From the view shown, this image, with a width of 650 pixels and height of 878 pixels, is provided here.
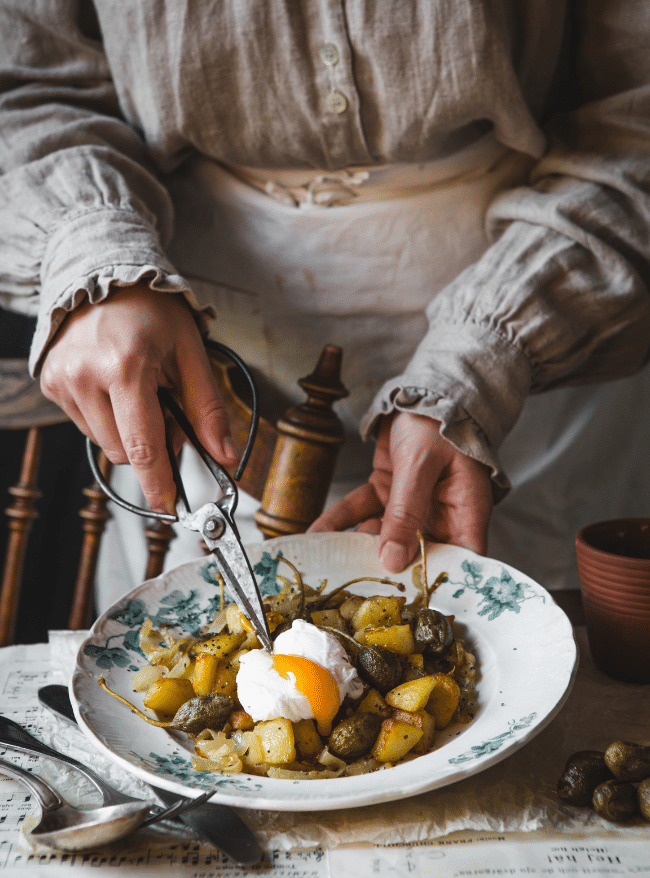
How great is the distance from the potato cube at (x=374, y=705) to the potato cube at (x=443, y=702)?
3cm

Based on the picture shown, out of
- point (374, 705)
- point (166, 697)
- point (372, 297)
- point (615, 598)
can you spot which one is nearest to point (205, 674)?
point (166, 697)

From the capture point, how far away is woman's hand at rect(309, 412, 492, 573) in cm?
77

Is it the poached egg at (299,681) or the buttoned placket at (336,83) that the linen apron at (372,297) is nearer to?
the buttoned placket at (336,83)

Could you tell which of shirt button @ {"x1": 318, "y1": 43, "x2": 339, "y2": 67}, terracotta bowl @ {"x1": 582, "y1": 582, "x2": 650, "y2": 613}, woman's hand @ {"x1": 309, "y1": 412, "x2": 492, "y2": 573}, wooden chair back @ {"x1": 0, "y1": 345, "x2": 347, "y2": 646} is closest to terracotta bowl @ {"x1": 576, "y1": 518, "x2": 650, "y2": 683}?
terracotta bowl @ {"x1": 582, "y1": 582, "x2": 650, "y2": 613}

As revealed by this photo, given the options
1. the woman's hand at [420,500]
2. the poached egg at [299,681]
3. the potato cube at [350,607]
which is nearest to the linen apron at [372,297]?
the woman's hand at [420,500]

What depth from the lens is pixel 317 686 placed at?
56 cm

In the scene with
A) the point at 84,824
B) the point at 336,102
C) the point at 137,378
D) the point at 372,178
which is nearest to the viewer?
the point at 84,824

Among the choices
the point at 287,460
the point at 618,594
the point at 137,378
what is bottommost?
the point at 287,460

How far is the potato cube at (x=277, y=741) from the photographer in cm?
53

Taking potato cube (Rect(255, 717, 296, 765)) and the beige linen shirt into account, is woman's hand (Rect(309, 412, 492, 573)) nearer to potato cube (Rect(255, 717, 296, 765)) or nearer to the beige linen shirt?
the beige linen shirt

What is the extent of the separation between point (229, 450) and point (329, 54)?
1.62 feet

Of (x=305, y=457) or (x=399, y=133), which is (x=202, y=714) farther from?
(x=399, y=133)

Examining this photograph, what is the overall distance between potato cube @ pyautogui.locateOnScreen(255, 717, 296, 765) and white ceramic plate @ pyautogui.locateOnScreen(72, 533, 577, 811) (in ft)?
0.07

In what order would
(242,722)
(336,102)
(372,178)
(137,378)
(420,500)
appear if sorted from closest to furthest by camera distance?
1. (242,722)
2. (137,378)
3. (420,500)
4. (336,102)
5. (372,178)
